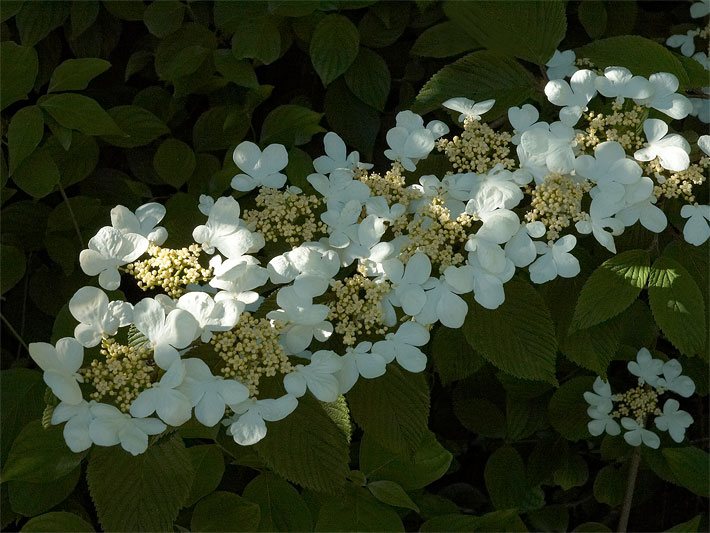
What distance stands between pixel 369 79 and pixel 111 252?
664 millimetres

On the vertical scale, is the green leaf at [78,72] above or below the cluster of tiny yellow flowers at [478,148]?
below

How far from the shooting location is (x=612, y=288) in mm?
796

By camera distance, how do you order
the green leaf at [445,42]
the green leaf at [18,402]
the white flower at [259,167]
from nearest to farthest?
the white flower at [259,167]
the green leaf at [18,402]
the green leaf at [445,42]

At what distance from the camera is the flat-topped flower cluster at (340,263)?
0.65m

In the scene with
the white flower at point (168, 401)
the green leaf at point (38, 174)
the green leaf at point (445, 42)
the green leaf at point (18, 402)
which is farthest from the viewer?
the green leaf at point (445, 42)

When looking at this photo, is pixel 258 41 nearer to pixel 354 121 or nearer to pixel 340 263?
pixel 354 121

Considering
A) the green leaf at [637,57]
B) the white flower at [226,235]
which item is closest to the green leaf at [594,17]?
the green leaf at [637,57]

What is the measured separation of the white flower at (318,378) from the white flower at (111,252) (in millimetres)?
189

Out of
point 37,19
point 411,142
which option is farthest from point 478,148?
point 37,19

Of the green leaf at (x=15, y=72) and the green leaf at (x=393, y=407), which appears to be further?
the green leaf at (x=15, y=72)

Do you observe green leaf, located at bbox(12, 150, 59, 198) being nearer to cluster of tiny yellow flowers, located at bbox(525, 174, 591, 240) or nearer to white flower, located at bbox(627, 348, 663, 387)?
cluster of tiny yellow flowers, located at bbox(525, 174, 591, 240)

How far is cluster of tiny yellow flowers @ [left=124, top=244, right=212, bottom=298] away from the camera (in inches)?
27.6

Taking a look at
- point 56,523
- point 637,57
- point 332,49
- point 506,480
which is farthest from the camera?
point 506,480

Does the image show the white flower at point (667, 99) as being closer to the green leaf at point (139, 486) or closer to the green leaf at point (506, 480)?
the green leaf at point (139, 486)
